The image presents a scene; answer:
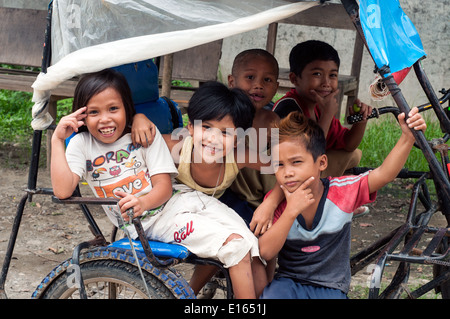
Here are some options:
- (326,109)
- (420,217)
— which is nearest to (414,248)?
(420,217)

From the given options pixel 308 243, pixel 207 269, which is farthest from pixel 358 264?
pixel 207 269

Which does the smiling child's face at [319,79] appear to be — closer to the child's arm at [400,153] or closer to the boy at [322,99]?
the boy at [322,99]

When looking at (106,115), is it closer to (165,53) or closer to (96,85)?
(96,85)

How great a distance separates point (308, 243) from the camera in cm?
238

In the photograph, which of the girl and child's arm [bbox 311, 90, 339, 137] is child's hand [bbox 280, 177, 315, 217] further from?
child's arm [bbox 311, 90, 339, 137]

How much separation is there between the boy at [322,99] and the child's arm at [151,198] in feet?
2.78

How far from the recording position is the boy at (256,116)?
2.83 metres

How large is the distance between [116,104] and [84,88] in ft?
0.46

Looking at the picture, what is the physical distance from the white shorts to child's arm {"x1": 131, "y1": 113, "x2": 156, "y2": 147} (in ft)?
0.87

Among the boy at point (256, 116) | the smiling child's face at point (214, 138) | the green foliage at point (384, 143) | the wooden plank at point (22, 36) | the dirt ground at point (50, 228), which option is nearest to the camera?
the smiling child's face at point (214, 138)

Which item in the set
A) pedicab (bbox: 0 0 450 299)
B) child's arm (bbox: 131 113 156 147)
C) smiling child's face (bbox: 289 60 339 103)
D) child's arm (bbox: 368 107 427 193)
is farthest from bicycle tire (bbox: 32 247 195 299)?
smiling child's face (bbox: 289 60 339 103)

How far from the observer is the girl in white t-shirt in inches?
89.4

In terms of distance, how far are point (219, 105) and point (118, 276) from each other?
78 cm

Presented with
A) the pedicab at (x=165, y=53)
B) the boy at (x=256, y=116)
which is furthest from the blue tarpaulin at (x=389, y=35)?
the boy at (x=256, y=116)
